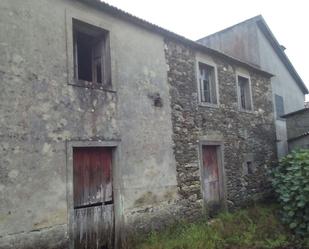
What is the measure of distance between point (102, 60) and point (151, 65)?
1.28m

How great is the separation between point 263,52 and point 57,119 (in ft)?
34.2

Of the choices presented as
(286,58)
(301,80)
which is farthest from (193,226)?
(301,80)

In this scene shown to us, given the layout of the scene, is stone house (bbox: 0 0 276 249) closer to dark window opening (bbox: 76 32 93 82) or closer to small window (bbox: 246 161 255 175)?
dark window opening (bbox: 76 32 93 82)

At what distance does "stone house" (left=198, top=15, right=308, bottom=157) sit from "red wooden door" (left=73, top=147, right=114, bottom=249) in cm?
791

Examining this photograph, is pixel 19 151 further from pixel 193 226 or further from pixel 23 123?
pixel 193 226

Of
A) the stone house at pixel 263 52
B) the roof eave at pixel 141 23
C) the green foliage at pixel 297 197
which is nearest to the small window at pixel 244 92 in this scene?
the roof eave at pixel 141 23

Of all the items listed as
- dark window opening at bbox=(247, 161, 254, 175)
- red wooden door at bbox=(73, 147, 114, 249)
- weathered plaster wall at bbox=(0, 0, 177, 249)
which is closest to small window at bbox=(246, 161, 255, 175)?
dark window opening at bbox=(247, 161, 254, 175)

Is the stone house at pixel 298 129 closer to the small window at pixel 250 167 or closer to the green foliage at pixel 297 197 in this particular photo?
the small window at pixel 250 167

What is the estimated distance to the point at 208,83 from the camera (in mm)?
9367

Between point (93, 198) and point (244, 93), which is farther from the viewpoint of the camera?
point (244, 93)

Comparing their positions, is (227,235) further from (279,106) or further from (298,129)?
(279,106)

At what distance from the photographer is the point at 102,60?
21.6 ft

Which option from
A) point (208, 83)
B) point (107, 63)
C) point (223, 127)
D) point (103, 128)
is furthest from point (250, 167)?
point (107, 63)

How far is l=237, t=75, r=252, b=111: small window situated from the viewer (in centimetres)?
1073
